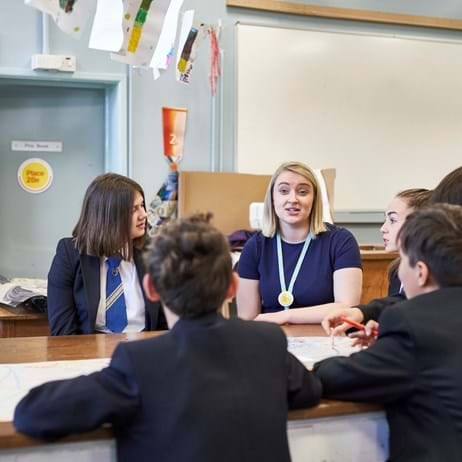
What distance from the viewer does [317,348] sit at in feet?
5.38

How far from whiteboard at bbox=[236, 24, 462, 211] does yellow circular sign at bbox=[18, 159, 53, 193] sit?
1.24 metres

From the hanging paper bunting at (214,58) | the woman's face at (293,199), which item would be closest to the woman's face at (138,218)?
the woman's face at (293,199)

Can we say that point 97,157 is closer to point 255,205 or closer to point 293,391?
point 255,205

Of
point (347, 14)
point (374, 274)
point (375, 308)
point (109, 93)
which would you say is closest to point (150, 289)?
point (375, 308)

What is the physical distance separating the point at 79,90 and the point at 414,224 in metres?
3.21

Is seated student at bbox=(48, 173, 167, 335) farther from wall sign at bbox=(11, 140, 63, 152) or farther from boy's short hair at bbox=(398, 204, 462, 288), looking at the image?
wall sign at bbox=(11, 140, 63, 152)

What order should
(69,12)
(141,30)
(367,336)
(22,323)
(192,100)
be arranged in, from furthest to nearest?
(192,100) → (22,323) → (141,30) → (69,12) → (367,336)

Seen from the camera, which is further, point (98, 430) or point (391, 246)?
point (391, 246)

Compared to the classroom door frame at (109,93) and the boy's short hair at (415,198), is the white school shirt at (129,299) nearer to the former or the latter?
the boy's short hair at (415,198)

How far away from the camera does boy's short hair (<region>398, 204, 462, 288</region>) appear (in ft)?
4.19

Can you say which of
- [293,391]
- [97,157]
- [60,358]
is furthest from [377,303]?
[97,157]

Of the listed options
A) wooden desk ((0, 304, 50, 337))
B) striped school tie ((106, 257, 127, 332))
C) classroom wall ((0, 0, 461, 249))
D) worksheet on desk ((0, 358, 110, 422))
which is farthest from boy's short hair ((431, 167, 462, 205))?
classroom wall ((0, 0, 461, 249))

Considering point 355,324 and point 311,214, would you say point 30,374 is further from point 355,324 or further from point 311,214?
point 311,214

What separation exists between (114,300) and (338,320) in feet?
2.52
